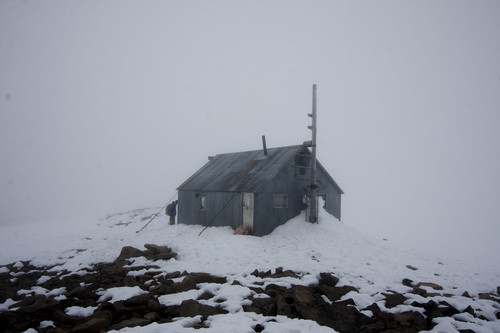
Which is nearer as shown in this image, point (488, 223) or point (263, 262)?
point (263, 262)

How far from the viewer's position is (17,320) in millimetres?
7148

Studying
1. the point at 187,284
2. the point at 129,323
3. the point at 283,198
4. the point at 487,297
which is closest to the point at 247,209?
the point at 283,198

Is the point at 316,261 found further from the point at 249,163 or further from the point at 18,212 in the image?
the point at 18,212

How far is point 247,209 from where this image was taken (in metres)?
18.8

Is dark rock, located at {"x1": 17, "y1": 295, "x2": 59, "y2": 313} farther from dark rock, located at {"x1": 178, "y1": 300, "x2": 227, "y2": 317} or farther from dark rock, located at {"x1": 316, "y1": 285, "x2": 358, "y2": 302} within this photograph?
dark rock, located at {"x1": 316, "y1": 285, "x2": 358, "y2": 302}

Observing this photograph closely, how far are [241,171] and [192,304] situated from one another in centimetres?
1520

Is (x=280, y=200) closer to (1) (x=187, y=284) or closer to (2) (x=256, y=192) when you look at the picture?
(2) (x=256, y=192)

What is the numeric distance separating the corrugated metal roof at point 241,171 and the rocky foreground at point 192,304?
29.9 ft

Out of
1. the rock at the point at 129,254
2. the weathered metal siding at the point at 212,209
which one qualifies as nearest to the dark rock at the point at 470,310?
the rock at the point at 129,254

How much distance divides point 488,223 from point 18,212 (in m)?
131

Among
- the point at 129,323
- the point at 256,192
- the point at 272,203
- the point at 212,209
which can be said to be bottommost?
the point at 129,323

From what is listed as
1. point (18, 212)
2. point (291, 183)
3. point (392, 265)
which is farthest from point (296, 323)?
point (18, 212)

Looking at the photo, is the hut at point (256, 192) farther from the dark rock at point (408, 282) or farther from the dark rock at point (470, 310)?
the dark rock at point (470, 310)

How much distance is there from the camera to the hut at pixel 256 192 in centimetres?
1870
